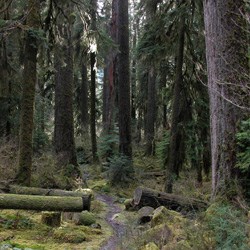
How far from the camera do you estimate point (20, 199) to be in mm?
7668

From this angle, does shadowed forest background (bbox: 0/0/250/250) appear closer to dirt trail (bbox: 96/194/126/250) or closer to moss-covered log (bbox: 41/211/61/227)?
dirt trail (bbox: 96/194/126/250)

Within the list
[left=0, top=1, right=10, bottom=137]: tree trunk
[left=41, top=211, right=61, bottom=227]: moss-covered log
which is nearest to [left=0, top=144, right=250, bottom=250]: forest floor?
[left=41, top=211, right=61, bottom=227]: moss-covered log

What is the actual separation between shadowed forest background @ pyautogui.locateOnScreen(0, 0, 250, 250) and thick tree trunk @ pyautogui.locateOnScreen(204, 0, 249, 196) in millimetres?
18

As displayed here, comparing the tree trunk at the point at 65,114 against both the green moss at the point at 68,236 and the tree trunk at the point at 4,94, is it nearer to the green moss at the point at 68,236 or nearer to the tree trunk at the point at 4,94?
the tree trunk at the point at 4,94

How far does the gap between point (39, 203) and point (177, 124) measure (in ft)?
18.1

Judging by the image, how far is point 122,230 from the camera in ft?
27.5

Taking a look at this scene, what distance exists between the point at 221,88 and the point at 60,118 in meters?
8.18

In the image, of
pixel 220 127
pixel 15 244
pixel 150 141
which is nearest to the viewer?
pixel 15 244

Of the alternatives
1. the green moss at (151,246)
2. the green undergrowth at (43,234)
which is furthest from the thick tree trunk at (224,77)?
the green undergrowth at (43,234)

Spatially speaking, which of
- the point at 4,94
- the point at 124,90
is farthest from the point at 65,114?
the point at 4,94

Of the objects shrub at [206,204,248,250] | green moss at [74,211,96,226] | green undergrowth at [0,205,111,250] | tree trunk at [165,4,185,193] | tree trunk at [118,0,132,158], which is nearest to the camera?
shrub at [206,204,248,250]

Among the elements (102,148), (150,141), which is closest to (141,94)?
(150,141)

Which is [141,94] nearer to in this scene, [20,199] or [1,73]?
[1,73]

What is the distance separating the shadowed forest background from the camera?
6.39 m
